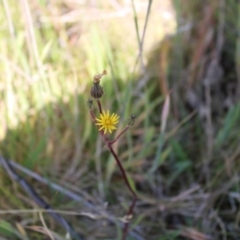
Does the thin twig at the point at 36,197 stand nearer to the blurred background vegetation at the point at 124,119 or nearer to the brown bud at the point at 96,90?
the blurred background vegetation at the point at 124,119

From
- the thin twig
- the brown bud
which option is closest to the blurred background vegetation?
the thin twig

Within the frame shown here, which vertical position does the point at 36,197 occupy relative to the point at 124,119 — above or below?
below

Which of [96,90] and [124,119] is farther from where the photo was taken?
[124,119]

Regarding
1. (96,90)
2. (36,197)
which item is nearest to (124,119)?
(36,197)

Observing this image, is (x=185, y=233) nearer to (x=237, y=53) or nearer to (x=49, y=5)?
(x=237, y=53)

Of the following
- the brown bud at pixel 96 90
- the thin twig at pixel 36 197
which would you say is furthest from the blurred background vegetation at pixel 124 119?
the brown bud at pixel 96 90

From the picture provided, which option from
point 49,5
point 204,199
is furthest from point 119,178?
point 49,5

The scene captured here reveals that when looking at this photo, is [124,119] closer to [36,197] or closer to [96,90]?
[36,197]

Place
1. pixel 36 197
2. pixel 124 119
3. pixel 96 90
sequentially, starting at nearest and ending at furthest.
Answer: pixel 96 90
pixel 36 197
pixel 124 119
